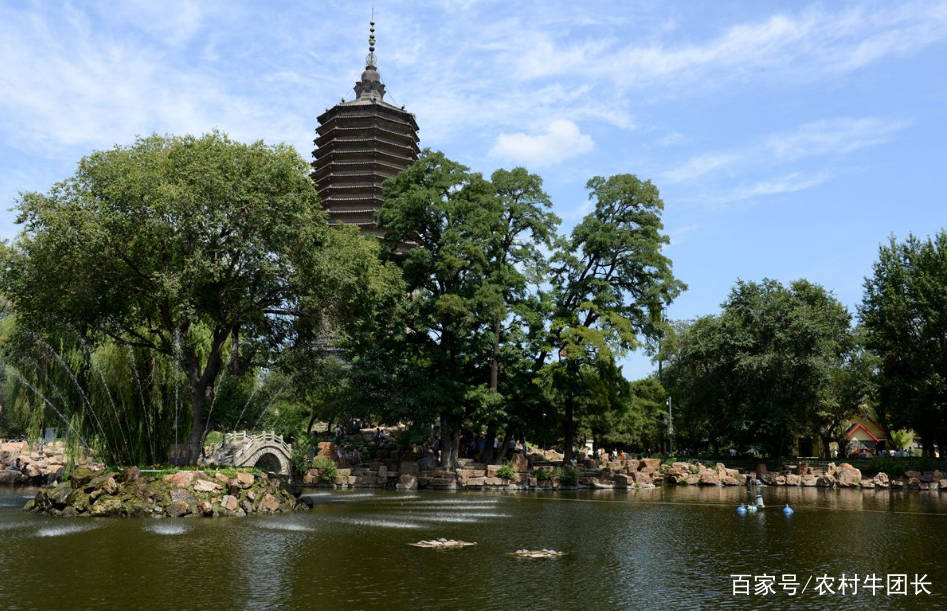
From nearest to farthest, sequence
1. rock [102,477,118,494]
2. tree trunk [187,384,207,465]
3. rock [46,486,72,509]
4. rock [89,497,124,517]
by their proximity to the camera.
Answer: rock [89,497,124,517] < rock [102,477,118,494] < rock [46,486,72,509] < tree trunk [187,384,207,465]

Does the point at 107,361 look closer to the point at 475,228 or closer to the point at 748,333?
the point at 475,228

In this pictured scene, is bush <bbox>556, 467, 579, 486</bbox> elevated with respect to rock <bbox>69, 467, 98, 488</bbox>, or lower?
lower

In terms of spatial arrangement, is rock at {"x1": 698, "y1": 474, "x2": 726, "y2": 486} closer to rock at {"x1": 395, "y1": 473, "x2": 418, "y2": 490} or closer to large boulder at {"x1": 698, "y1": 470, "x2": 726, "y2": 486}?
large boulder at {"x1": 698, "y1": 470, "x2": 726, "y2": 486}

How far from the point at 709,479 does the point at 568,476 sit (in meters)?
9.99

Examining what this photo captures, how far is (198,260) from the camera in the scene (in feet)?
89.3

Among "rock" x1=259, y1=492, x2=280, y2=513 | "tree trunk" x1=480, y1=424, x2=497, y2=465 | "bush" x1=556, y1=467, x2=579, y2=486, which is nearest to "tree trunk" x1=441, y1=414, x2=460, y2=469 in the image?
"tree trunk" x1=480, y1=424, x2=497, y2=465

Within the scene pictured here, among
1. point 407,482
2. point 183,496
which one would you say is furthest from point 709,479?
point 183,496

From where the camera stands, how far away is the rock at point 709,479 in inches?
1895

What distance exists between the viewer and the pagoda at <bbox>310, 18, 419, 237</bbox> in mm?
70188

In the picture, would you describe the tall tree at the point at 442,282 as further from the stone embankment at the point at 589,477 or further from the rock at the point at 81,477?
the rock at the point at 81,477

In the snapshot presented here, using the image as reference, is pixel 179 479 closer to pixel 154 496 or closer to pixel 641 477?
pixel 154 496

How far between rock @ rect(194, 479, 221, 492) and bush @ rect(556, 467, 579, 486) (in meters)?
22.5

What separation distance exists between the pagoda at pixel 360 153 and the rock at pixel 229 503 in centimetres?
4374

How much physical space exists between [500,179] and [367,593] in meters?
36.1
